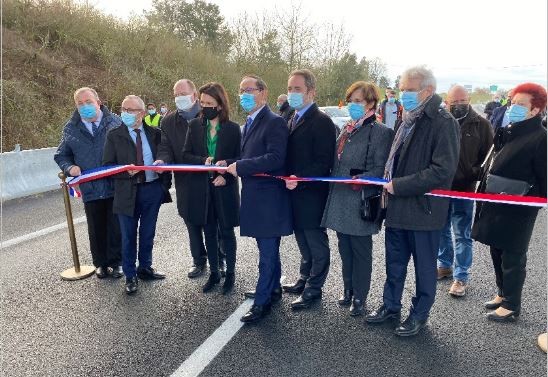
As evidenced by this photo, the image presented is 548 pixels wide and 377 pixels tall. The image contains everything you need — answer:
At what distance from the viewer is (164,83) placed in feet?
67.6

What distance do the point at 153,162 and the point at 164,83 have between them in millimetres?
17010

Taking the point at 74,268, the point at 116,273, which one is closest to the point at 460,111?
the point at 116,273

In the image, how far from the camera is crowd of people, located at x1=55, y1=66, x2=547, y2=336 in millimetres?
3525

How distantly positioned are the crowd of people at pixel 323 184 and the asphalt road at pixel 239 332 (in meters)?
0.19

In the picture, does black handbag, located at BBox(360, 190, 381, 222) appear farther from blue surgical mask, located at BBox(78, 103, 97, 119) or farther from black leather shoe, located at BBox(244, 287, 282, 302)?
blue surgical mask, located at BBox(78, 103, 97, 119)

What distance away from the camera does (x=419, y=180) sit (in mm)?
3340

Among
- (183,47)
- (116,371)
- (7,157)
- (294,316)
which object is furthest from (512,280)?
(183,47)

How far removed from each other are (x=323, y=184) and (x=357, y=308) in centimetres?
117

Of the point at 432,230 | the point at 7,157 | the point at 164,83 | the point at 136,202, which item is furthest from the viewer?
the point at 164,83

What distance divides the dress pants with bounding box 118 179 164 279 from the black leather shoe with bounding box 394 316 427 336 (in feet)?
8.89

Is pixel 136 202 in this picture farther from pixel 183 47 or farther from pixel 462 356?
pixel 183 47

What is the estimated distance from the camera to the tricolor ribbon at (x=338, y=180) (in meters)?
3.49

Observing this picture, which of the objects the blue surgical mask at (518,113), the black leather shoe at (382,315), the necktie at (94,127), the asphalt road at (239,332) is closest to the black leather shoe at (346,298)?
the asphalt road at (239,332)

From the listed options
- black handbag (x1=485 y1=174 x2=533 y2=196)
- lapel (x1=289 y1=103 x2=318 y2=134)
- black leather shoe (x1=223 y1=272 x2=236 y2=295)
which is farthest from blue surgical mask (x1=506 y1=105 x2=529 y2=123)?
black leather shoe (x1=223 y1=272 x2=236 y2=295)
